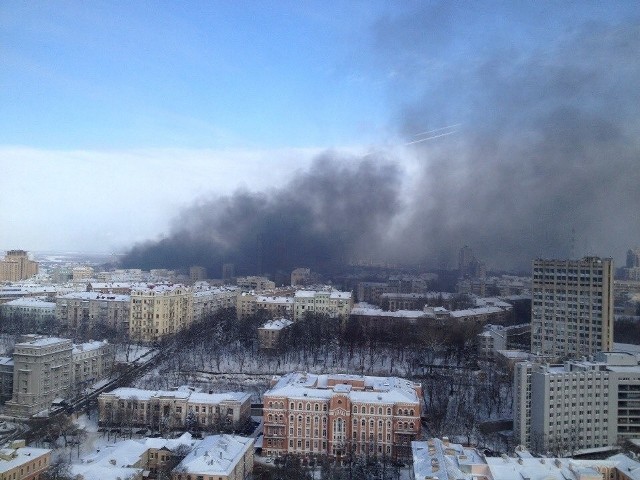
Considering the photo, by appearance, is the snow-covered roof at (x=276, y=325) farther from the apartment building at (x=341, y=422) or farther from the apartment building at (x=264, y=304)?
the apartment building at (x=341, y=422)

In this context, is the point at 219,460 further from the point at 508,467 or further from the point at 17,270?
the point at 17,270

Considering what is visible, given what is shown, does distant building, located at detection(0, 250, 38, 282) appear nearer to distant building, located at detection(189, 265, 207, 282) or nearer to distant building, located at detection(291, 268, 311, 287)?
distant building, located at detection(291, 268, 311, 287)

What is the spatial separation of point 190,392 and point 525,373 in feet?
12.6

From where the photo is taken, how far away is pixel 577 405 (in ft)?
19.8

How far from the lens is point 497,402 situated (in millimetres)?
7391

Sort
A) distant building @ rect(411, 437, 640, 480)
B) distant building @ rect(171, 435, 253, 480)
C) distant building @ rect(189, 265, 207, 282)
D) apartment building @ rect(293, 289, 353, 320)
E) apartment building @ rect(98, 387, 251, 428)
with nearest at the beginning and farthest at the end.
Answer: distant building @ rect(411, 437, 640, 480), distant building @ rect(171, 435, 253, 480), apartment building @ rect(98, 387, 251, 428), apartment building @ rect(293, 289, 353, 320), distant building @ rect(189, 265, 207, 282)

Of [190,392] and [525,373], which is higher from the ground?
[525,373]

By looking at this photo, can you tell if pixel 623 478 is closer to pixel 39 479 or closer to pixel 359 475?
pixel 359 475

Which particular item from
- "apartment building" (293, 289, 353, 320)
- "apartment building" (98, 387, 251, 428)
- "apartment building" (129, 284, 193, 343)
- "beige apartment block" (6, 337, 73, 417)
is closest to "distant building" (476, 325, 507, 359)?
"apartment building" (293, 289, 353, 320)

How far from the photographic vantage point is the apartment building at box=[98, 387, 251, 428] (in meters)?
6.69

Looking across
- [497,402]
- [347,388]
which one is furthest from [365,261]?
[347,388]

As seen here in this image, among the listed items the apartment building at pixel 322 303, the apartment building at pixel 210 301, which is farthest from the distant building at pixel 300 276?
the apartment building at pixel 322 303

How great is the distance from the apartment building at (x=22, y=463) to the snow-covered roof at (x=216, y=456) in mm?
1055

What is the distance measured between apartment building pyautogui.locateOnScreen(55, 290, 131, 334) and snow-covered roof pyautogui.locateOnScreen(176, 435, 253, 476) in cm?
723
